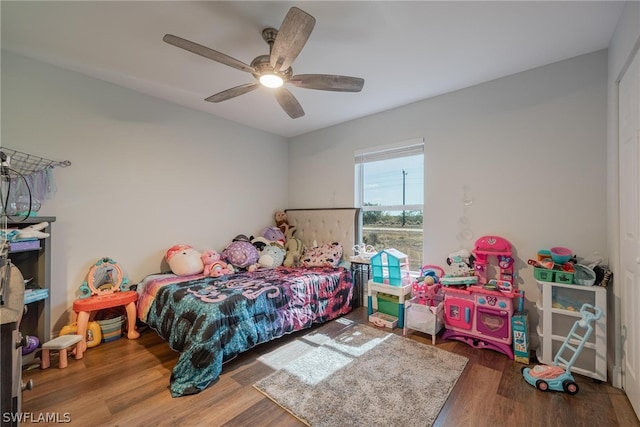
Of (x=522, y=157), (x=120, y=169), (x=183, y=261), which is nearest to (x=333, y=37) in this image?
(x=522, y=157)

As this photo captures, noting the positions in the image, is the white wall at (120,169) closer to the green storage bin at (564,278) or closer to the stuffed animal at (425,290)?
the stuffed animal at (425,290)

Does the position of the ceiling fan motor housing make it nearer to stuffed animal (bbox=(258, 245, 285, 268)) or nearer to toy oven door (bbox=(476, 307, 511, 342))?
stuffed animal (bbox=(258, 245, 285, 268))

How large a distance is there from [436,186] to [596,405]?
6.67ft

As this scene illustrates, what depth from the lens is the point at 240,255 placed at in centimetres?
324

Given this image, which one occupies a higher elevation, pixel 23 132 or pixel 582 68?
pixel 582 68

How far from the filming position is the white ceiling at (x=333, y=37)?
172 cm

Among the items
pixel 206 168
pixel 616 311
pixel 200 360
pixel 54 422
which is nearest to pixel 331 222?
pixel 206 168

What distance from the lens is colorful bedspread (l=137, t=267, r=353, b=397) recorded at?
1.89 m

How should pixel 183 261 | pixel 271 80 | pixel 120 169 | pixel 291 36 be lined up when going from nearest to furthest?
pixel 291 36
pixel 271 80
pixel 120 169
pixel 183 261

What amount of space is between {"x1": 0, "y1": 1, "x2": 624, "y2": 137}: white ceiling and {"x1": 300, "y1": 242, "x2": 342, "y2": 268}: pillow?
77.7 inches

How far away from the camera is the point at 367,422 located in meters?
1.55

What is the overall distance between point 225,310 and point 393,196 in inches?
93.6

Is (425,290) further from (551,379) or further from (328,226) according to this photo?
(328,226)

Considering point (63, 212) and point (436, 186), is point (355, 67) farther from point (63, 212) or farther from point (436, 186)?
point (63, 212)
